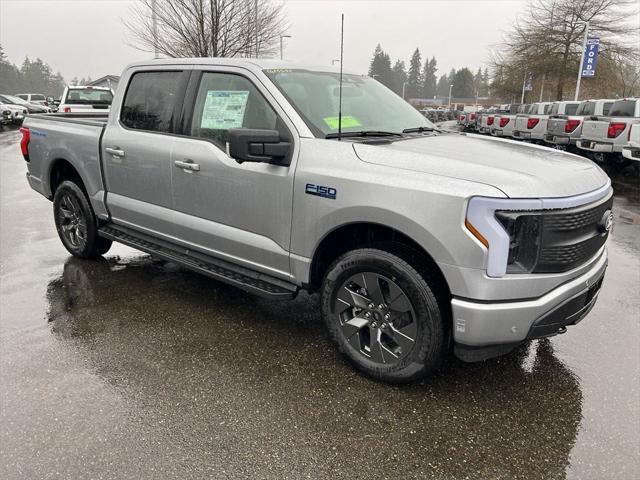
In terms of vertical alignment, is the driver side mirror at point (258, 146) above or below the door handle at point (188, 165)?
above

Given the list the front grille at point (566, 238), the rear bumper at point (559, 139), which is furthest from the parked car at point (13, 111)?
the front grille at point (566, 238)

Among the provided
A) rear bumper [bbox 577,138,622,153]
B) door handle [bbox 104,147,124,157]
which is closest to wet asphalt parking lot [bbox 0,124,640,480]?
door handle [bbox 104,147,124,157]

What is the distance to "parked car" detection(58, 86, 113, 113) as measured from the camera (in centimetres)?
1691

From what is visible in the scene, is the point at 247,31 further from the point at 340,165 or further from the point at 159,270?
the point at 340,165

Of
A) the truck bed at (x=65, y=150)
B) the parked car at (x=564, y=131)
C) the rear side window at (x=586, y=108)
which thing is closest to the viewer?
the truck bed at (x=65, y=150)

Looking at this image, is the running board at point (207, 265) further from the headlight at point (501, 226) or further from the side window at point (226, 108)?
the headlight at point (501, 226)

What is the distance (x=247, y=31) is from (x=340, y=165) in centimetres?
1862

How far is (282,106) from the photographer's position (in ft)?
11.3

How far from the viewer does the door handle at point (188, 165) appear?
3844mm

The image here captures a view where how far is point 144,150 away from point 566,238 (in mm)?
3226

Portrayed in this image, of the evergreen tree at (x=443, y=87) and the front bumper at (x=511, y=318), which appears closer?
the front bumper at (x=511, y=318)

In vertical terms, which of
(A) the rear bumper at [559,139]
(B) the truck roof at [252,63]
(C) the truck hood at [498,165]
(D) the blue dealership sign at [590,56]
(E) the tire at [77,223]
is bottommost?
(E) the tire at [77,223]

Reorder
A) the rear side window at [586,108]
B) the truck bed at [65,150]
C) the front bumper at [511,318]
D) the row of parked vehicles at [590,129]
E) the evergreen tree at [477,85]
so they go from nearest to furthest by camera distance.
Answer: the front bumper at [511,318] < the truck bed at [65,150] < the row of parked vehicles at [590,129] < the rear side window at [586,108] < the evergreen tree at [477,85]

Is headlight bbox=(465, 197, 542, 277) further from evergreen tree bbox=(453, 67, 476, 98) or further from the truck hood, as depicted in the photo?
evergreen tree bbox=(453, 67, 476, 98)
